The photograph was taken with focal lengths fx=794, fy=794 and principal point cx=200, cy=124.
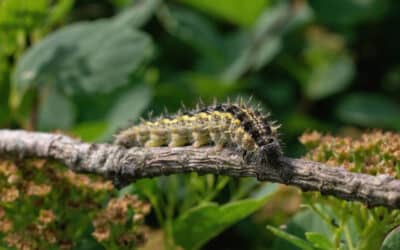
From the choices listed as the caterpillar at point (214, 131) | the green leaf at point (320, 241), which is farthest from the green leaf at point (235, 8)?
the green leaf at point (320, 241)

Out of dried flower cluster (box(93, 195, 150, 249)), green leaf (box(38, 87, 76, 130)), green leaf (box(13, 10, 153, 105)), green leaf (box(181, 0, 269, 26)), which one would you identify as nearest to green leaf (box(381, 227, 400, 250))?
dried flower cluster (box(93, 195, 150, 249))

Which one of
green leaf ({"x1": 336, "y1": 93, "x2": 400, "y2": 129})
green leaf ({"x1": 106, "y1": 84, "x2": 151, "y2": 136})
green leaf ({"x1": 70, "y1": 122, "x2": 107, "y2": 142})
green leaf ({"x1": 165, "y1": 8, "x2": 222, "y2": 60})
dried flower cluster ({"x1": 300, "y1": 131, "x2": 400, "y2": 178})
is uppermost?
green leaf ({"x1": 165, "y1": 8, "x2": 222, "y2": 60})

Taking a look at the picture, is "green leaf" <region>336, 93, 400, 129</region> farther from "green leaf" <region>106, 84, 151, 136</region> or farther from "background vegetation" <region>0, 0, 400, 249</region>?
"green leaf" <region>106, 84, 151, 136</region>

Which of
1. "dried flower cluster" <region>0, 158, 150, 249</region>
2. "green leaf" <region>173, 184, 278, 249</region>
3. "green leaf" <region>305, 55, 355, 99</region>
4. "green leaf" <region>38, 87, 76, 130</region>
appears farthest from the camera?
"green leaf" <region>305, 55, 355, 99</region>

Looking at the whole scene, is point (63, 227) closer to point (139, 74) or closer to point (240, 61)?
point (139, 74)

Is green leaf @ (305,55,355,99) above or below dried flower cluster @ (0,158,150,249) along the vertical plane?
above

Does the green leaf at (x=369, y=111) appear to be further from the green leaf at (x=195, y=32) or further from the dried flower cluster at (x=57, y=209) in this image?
the dried flower cluster at (x=57, y=209)
